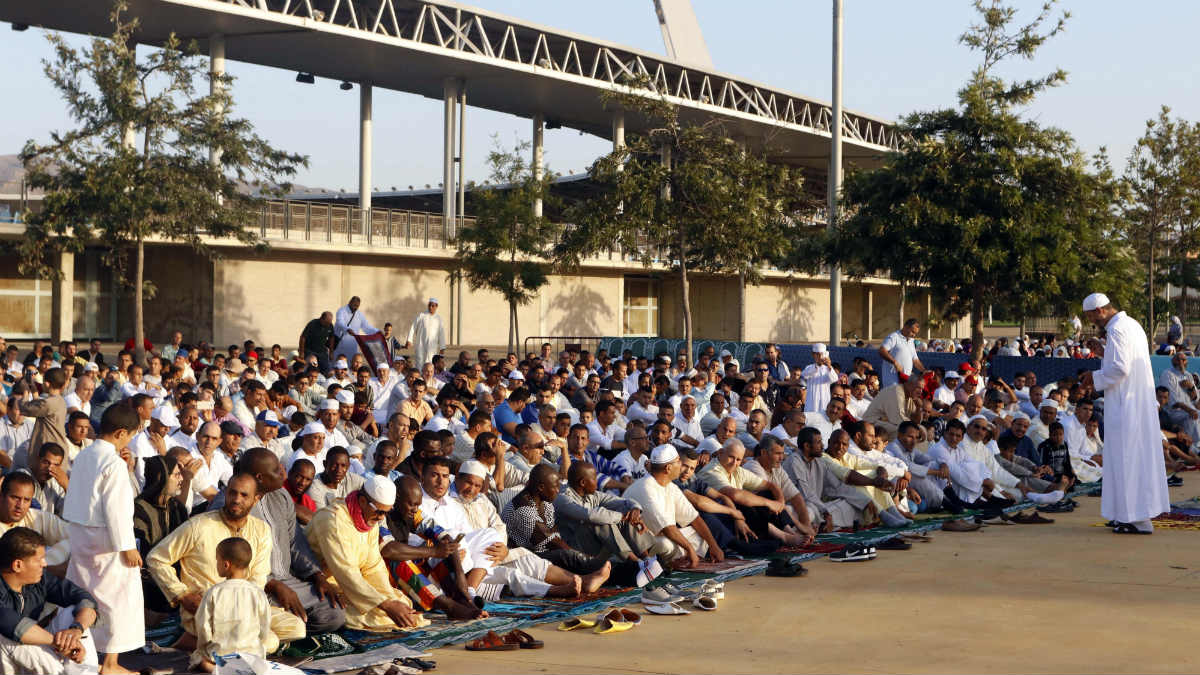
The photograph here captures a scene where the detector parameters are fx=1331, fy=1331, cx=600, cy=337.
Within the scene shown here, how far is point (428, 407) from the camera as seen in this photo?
14203mm

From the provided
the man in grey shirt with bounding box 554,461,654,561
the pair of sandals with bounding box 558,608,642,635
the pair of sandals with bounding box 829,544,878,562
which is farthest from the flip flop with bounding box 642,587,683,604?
the pair of sandals with bounding box 829,544,878,562

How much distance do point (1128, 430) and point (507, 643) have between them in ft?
20.2

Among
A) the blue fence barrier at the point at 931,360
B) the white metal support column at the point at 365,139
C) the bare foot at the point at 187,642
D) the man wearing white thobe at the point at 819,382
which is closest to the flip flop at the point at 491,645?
the bare foot at the point at 187,642

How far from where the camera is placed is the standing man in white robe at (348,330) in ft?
64.7

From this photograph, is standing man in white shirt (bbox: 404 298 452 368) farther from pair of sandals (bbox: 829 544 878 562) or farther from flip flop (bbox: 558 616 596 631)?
flip flop (bbox: 558 616 596 631)

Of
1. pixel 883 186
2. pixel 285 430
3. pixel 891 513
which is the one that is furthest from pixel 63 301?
pixel 891 513

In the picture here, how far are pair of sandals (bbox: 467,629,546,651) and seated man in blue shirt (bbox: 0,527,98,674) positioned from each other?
1961 millimetres

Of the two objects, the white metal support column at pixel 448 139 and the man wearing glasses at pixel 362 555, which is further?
the white metal support column at pixel 448 139

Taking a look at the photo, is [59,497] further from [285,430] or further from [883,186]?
[883,186]

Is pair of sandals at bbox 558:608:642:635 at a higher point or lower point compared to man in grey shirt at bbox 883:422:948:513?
lower

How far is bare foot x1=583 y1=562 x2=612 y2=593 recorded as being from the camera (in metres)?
8.57

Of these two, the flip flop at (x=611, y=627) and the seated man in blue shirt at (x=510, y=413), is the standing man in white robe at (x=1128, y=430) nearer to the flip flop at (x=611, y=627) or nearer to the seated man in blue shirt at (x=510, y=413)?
the flip flop at (x=611, y=627)

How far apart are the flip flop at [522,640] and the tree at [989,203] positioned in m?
16.0

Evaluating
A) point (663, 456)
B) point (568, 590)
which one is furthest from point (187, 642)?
point (663, 456)
